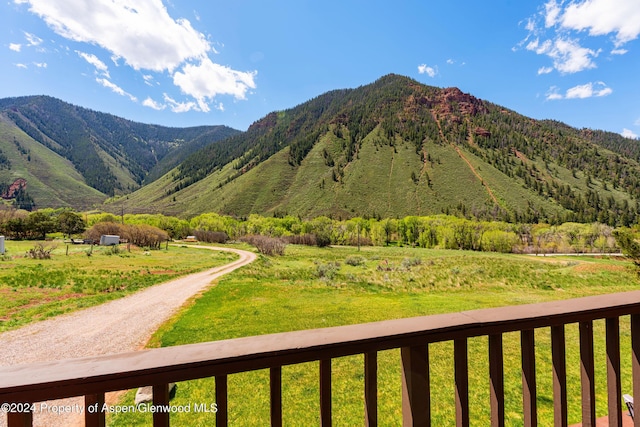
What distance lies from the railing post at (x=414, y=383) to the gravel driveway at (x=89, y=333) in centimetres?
678

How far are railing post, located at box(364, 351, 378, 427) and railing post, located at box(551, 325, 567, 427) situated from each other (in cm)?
97

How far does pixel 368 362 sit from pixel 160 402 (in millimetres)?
807

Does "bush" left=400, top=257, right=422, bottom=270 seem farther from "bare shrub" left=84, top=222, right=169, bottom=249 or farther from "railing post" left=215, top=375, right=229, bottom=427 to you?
"bare shrub" left=84, top=222, right=169, bottom=249

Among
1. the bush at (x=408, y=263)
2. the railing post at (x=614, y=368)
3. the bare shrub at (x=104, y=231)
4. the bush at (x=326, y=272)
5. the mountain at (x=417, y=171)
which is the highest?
the mountain at (x=417, y=171)

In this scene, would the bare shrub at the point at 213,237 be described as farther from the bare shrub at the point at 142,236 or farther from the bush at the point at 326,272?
the bush at the point at 326,272

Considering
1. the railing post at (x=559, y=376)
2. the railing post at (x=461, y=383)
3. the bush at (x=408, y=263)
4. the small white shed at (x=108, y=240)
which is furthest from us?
the small white shed at (x=108, y=240)

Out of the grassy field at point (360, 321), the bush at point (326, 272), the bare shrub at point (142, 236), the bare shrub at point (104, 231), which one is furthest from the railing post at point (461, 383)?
the bare shrub at point (104, 231)

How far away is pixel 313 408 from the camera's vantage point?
209 inches

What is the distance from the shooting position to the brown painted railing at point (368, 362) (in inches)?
34.5

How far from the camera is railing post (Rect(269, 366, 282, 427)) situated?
113 cm

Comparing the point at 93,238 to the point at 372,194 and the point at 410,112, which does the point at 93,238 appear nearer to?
the point at 372,194

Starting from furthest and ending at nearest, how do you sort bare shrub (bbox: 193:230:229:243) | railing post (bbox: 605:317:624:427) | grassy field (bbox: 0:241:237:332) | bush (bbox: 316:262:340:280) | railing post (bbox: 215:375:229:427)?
bare shrub (bbox: 193:230:229:243) → bush (bbox: 316:262:340:280) → grassy field (bbox: 0:241:237:332) → railing post (bbox: 605:317:624:427) → railing post (bbox: 215:375:229:427)


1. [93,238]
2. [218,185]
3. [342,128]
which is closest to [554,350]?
[93,238]

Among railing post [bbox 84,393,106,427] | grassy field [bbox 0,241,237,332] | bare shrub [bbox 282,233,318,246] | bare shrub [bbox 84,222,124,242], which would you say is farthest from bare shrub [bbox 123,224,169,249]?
railing post [bbox 84,393,106,427]
